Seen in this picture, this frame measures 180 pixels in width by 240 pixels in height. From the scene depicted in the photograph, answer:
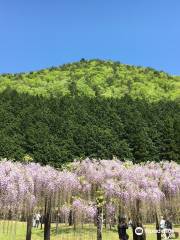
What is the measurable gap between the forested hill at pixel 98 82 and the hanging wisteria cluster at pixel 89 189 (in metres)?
85.7

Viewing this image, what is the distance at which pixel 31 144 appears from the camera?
76.7 m

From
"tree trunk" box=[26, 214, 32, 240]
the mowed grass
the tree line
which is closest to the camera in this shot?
"tree trunk" box=[26, 214, 32, 240]

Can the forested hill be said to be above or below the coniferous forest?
above

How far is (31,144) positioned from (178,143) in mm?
25681

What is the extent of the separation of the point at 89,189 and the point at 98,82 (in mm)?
109673

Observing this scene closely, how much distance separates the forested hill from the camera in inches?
5192

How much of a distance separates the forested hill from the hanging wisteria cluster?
85718mm

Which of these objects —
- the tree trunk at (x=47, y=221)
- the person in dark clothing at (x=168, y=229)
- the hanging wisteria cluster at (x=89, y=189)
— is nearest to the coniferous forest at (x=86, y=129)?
the hanging wisteria cluster at (x=89, y=189)

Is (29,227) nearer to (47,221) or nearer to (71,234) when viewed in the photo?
(47,221)

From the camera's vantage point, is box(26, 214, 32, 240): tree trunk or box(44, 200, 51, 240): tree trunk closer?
box(26, 214, 32, 240): tree trunk

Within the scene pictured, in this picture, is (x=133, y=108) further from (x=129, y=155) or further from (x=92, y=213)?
(x=92, y=213)

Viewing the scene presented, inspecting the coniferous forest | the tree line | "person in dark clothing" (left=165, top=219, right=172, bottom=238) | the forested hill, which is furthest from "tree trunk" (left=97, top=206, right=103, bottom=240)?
the forested hill

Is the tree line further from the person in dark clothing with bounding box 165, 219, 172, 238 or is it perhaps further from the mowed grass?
the person in dark clothing with bounding box 165, 219, 172, 238

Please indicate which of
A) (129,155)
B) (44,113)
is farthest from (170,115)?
(44,113)
